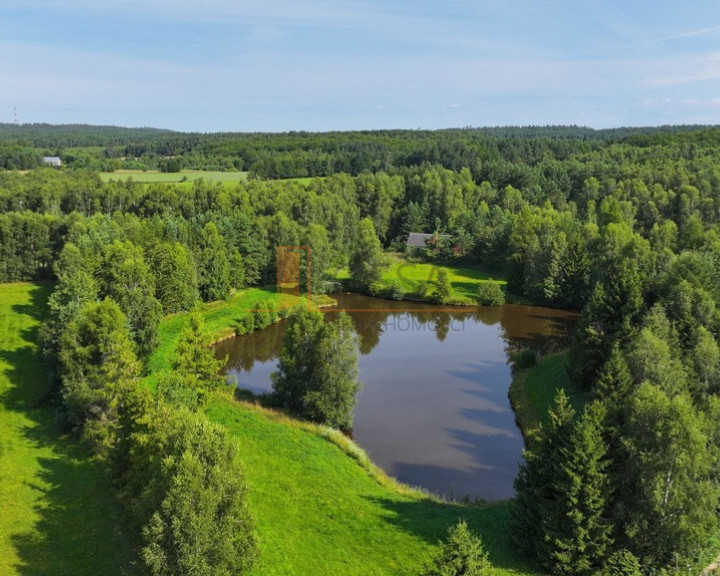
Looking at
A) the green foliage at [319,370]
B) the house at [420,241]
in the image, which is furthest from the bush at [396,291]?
the green foliage at [319,370]

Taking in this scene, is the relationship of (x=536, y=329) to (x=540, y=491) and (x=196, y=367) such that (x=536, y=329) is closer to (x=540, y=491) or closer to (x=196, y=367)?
(x=196, y=367)

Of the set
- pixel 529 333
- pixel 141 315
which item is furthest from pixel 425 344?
pixel 141 315

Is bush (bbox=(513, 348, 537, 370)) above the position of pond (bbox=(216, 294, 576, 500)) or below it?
above

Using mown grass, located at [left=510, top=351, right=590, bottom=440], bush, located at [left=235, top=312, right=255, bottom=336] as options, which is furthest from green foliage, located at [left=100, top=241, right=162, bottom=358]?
mown grass, located at [left=510, top=351, right=590, bottom=440]

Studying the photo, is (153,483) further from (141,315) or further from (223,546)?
(141,315)

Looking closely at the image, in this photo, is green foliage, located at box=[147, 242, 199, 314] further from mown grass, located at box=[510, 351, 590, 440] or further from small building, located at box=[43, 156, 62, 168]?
small building, located at box=[43, 156, 62, 168]
